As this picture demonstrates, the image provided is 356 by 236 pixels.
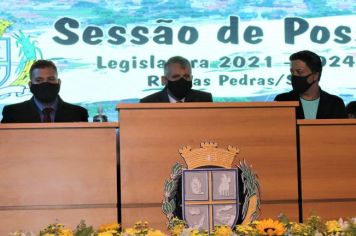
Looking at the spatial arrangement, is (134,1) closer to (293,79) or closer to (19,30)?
(19,30)

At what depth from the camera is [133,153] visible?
356 centimetres

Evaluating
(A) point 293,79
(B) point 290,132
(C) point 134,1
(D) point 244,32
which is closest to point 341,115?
(A) point 293,79

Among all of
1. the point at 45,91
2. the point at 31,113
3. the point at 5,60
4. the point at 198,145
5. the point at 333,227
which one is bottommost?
the point at 333,227

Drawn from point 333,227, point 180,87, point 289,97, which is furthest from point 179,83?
point 333,227

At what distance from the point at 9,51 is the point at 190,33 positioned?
4.98 feet

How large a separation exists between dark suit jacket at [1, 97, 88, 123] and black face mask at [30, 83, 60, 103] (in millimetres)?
144

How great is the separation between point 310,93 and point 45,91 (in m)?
1.63

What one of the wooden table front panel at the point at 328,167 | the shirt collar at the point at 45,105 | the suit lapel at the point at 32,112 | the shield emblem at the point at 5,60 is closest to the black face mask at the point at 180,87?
the shirt collar at the point at 45,105

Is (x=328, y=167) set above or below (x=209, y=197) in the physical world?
above

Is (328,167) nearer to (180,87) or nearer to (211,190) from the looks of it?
(211,190)

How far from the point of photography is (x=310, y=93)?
4.57m

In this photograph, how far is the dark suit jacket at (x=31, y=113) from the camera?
4.35 meters

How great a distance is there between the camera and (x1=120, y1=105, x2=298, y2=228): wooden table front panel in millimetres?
3551

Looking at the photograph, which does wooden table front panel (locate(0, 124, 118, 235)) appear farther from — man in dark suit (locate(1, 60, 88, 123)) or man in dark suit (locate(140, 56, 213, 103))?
man in dark suit (locate(140, 56, 213, 103))
